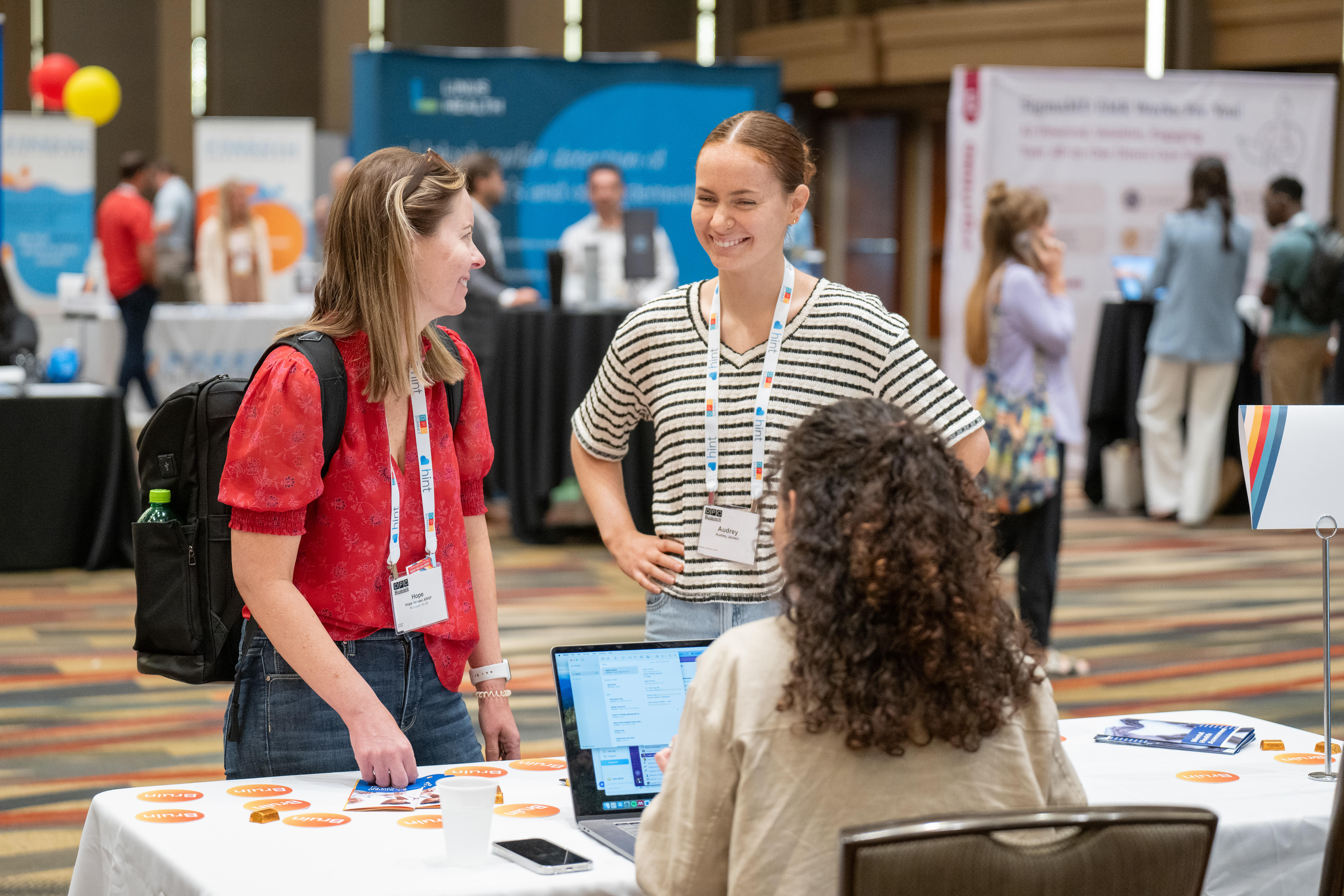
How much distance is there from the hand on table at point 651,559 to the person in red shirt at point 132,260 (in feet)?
25.7

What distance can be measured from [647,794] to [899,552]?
24.2 inches

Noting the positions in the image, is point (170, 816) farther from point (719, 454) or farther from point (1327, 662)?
point (1327, 662)

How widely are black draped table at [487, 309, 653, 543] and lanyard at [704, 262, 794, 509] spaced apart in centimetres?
445

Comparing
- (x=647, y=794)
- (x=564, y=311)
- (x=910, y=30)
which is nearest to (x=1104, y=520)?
(x=564, y=311)

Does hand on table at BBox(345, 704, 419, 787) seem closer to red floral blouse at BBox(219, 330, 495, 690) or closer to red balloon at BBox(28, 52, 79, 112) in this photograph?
red floral blouse at BBox(219, 330, 495, 690)

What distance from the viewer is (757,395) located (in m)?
A: 2.09

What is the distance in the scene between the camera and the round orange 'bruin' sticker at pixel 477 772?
76.4 inches

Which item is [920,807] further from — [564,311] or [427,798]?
[564,311]

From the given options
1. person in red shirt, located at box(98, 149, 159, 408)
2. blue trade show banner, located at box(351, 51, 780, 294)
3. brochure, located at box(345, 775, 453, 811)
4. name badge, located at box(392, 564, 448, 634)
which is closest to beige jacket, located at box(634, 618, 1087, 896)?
brochure, located at box(345, 775, 453, 811)

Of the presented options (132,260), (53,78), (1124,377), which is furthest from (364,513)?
(53,78)

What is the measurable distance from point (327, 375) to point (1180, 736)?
1.34 metres

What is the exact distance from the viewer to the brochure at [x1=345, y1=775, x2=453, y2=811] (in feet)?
5.82

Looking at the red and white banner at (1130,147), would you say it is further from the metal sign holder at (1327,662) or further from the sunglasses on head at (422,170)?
the sunglasses on head at (422,170)

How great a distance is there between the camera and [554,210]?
28.0ft
